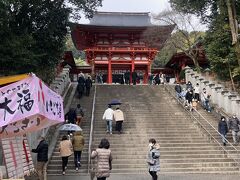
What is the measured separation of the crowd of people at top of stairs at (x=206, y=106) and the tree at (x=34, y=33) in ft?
23.5

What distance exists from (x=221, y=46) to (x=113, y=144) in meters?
12.3

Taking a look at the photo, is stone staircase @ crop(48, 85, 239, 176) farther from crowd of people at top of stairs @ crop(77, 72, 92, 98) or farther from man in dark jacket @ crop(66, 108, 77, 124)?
man in dark jacket @ crop(66, 108, 77, 124)

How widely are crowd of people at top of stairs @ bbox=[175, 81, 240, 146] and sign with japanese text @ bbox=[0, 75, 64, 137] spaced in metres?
9.55

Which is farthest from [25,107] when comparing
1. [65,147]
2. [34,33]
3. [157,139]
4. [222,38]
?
[222,38]

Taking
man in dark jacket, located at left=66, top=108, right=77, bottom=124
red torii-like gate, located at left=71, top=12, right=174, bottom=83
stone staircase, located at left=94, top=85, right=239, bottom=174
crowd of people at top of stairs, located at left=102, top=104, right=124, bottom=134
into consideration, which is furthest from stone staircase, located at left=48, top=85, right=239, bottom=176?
red torii-like gate, located at left=71, top=12, right=174, bottom=83

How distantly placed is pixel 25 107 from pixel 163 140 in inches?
398

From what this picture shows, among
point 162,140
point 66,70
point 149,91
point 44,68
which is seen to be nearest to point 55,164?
point 162,140

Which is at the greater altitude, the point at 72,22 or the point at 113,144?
the point at 72,22

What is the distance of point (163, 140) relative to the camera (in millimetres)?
17969

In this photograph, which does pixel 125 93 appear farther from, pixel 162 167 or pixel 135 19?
pixel 135 19

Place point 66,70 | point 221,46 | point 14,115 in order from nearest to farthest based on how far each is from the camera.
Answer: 1. point 14,115
2. point 221,46
3. point 66,70

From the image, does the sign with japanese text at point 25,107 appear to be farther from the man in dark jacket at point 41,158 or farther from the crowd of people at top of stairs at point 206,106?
the crowd of people at top of stairs at point 206,106

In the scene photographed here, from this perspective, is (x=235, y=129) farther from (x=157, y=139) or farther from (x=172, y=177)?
(x=172, y=177)

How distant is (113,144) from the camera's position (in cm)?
1734
